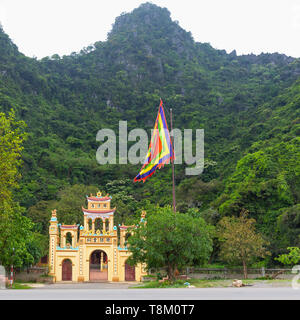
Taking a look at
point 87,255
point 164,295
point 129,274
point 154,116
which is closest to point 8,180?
point 164,295

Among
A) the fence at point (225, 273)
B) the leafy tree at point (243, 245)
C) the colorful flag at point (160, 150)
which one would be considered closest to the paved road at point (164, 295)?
the colorful flag at point (160, 150)

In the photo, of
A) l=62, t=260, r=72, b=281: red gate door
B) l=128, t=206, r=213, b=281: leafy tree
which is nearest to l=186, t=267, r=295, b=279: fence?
l=128, t=206, r=213, b=281: leafy tree

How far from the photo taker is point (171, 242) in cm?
2403

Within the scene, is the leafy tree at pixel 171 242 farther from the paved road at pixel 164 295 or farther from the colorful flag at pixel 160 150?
the paved road at pixel 164 295

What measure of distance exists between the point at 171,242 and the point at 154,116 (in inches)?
3187

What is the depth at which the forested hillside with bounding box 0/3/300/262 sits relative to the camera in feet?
155

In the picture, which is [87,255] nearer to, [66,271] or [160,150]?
[66,271]

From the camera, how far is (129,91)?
119500 mm

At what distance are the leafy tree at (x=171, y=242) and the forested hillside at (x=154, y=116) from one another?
13.0 meters

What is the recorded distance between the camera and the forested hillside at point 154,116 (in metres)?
47.2

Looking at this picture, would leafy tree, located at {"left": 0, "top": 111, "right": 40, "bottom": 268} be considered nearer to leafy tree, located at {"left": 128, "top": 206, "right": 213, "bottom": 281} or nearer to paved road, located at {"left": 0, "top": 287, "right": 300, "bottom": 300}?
leafy tree, located at {"left": 128, "top": 206, "right": 213, "bottom": 281}

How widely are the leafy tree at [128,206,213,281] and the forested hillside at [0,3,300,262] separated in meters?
13.0

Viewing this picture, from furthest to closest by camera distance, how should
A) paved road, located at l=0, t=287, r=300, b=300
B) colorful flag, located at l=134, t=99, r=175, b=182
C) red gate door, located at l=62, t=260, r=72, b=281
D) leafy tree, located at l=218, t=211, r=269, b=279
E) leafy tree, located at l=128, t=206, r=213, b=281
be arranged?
red gate door, located at l=62, t=260, r=72, b=281 → leafy tree, located at l=218, t=211, r=269, b=279 → colorful flag, located at l=134, t=99, r=175, b=182 → leafy tree, located at l=128, t=206, r=213, b=281 → paved road, located at l=0, t=287, r=300, b=300
